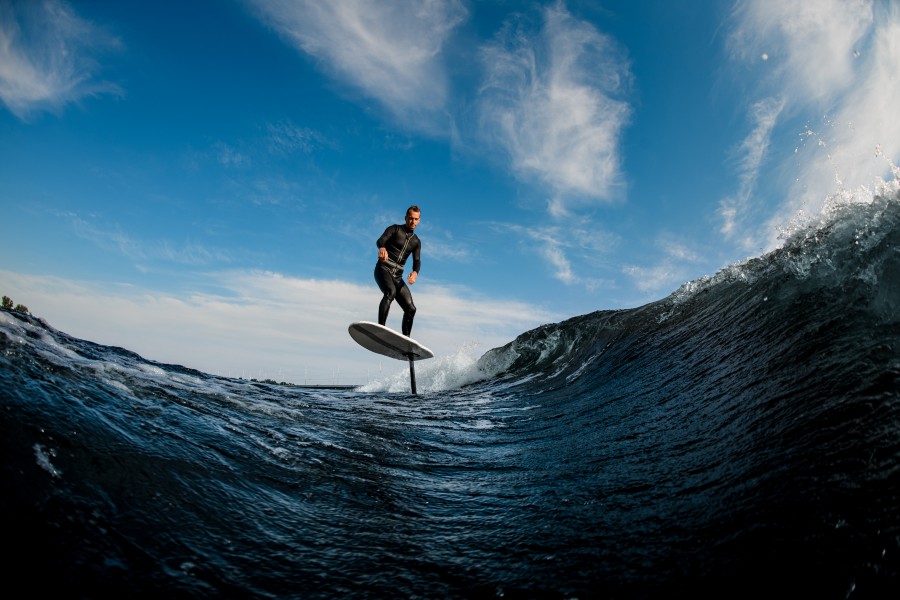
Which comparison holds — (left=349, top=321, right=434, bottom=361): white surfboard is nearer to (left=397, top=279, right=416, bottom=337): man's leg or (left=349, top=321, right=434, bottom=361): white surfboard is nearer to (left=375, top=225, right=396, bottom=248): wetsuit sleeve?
(left=397, top=279, right=416, bottom=337): man's leg

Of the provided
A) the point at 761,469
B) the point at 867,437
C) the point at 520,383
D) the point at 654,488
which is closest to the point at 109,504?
the point at 654,488

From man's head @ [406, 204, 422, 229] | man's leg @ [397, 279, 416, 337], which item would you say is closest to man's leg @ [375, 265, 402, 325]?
man's leg @ [397, 279, 416, 337]

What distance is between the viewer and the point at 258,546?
5.49ft

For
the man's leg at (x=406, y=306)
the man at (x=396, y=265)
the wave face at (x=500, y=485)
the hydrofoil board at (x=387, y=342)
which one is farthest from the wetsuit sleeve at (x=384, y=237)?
the wave face at (x=500, y=485)

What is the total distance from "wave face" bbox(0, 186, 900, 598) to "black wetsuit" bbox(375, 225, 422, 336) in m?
4.85

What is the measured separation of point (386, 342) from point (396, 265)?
62.5 inches

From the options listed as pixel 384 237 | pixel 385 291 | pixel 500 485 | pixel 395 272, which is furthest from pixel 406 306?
pixel 500 485

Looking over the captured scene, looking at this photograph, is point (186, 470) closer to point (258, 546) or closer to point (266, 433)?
point (258, 546)

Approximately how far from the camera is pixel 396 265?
29.9ft

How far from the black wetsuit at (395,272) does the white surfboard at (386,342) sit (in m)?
0.25

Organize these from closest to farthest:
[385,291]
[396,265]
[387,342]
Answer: [385,291] → [396,265] → [387,342]

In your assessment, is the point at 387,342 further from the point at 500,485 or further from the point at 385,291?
the point at 500,485

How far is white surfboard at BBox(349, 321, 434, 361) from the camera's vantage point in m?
8.71

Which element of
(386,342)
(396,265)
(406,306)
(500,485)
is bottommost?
(500,485)
